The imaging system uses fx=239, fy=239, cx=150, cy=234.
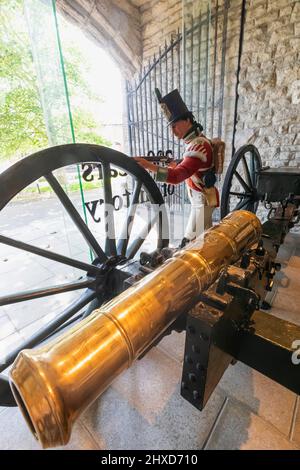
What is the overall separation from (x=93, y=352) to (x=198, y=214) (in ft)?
5.70

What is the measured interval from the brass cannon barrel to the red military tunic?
1.00 m

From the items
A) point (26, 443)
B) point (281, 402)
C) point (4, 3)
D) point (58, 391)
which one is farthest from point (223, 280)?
point (4, 3)

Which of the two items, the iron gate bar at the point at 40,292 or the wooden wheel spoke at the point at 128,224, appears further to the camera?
the wooden wheel spoke at the point at 128,224

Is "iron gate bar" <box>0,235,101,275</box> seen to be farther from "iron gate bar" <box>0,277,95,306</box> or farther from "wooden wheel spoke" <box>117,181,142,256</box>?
"wooden wheel spoke" <box>117,181,142,256</box>

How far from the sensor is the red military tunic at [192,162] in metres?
1.54

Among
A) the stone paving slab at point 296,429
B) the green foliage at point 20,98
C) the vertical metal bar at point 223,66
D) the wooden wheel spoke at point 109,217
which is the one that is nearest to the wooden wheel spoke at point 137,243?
the wooden wheel spoke at point 109,217

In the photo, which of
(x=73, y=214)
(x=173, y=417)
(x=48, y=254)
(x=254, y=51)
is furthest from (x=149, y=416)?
(x=254, y=51)

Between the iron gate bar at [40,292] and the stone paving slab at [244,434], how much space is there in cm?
78

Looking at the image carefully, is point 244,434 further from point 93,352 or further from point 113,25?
point 113,25

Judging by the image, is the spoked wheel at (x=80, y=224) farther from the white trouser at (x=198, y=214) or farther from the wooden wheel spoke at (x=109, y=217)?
the white trouser at (x=198, y=214)

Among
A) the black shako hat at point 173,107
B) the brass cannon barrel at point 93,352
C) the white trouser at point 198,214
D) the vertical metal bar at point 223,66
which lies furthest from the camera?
the vertical metal bar at point 223,66

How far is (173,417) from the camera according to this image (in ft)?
3.22
